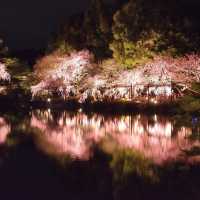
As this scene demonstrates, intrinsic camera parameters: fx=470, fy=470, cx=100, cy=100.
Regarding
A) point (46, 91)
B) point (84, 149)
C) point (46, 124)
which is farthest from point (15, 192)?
point (46, 91)

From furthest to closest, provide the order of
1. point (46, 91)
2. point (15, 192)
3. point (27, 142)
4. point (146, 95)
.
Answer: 1. point (46, 91)
2. point (146, 95)
3. point (27, 142)
4. point (15, 192)

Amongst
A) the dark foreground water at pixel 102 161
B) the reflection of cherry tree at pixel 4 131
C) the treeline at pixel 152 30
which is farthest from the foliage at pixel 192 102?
the reflection of cherry tree at pixel 4 131

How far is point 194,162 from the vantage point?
12859mm

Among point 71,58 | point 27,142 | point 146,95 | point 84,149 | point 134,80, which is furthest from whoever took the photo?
point 71,58

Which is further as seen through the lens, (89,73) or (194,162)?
(89,73)

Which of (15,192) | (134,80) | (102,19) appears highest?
(102,19)

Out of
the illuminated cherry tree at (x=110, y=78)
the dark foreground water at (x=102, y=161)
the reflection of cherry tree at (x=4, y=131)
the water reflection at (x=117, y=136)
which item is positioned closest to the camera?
the dark foreground water at (x=102, y=161)

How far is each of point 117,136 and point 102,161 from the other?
5.27 m

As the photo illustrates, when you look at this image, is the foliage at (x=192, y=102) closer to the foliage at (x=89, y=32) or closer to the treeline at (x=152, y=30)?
the treeline at (x=152, y=30)

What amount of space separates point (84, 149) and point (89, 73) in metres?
15.7

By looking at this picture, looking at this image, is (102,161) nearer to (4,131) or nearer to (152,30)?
(4,131)

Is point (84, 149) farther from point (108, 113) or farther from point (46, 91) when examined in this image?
point (46, 91)

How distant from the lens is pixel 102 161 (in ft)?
45.7

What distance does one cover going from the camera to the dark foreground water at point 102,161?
10406 millimetres
